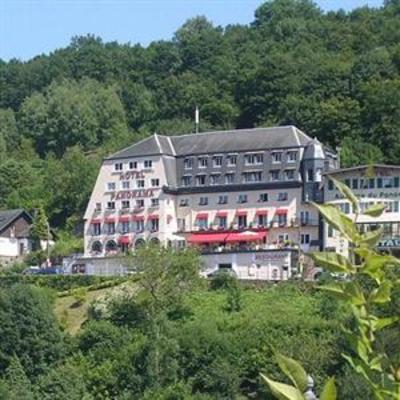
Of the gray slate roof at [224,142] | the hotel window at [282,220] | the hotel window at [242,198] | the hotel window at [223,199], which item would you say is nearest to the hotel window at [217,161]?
the gray slate roof at [224,142]

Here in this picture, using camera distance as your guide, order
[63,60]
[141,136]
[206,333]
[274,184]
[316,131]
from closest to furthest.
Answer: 1. [206,333]
2. [274,184]
3. [316,131]
4. [141,136]
5. [63,60]

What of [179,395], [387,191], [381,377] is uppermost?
[381,377]

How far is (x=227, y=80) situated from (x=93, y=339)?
144 feet

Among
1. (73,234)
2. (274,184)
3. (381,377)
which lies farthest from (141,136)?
(381,377)

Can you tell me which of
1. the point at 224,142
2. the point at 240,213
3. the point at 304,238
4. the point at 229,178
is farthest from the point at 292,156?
the point at 304,238

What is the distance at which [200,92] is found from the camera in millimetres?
84438

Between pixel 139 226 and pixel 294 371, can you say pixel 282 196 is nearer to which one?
pixel 139 226

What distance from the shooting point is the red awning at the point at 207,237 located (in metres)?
55.6

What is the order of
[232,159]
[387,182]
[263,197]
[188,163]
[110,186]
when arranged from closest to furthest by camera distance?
1. [387,182]
2. [263,197]
3. [232,159]
4. [188,163]
5. [110,186]

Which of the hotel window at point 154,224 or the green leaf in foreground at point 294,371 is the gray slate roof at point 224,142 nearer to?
the hotel window at point 154,224

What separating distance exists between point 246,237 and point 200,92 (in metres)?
31.1

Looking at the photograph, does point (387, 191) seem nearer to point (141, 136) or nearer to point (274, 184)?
point (274, 184)

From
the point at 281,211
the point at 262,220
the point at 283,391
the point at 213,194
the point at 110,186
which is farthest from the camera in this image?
the point at 110,186

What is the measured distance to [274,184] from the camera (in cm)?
5644
